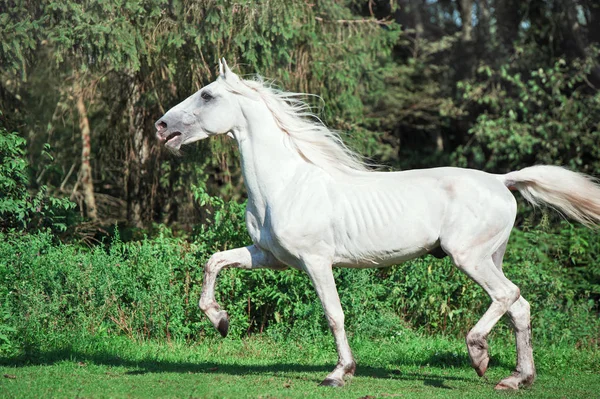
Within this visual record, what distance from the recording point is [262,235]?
645cm

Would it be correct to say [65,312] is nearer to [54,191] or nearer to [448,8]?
[54,191]

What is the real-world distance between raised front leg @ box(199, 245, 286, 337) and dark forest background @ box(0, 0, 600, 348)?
2.03m

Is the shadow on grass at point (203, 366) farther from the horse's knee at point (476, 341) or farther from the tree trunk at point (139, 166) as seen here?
the tree trunk at point (139, 166)

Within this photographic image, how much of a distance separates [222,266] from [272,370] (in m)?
1.21

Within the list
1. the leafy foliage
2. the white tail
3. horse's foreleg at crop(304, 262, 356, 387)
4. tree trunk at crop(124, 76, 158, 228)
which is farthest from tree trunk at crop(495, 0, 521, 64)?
horse's foreleg at crop(304, 262, 356, 387)

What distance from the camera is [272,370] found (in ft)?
23.2

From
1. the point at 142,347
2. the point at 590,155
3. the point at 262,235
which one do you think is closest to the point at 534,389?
the point at 262,235

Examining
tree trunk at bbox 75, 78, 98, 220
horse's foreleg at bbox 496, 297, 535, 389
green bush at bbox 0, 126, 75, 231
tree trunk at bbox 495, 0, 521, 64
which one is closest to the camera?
horse's foreleg at bbox 496, 297, 535, 389

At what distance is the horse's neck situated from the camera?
Result: 650 centimetres

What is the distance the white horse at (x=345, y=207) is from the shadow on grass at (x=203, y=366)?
77 centimetres

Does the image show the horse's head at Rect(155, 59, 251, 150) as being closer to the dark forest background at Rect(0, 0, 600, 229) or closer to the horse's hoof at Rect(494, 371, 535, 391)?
the dark forest background at Rect(0, 0, 600, 229)

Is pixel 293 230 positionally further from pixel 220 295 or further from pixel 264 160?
pixel 220 295

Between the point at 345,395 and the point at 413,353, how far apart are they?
232cm

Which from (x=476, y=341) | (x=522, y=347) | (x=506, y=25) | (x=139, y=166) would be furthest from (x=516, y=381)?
(x=506, y=25)
